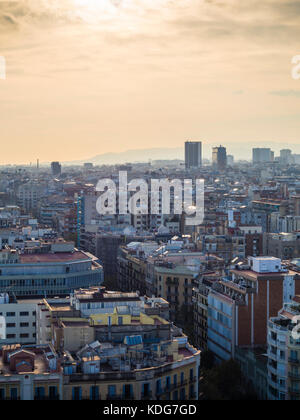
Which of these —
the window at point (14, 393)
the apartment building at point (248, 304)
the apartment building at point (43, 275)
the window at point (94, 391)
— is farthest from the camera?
the apartment building at point (43, 275)

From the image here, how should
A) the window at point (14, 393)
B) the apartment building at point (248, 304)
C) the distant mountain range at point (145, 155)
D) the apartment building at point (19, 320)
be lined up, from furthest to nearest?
the distant mountain range at point (145, 155)
the apartment building at point (19, 320)
the apartment building at point (248, 304)
the window at point (14, 393)

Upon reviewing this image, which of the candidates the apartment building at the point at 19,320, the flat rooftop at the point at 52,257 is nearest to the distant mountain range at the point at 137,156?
the flat rooftop at the point at 52,257

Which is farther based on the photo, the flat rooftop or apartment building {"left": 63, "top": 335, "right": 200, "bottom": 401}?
the flat rooftop

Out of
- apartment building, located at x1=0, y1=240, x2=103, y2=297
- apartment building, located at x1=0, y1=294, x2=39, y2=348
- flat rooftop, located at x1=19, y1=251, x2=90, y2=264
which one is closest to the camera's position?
apartment building, located at x1=0, y1=294, x2=39, y2=348

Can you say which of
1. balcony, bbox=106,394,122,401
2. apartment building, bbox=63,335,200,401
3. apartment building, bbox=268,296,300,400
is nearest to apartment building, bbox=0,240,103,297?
apartment building, bbox=268,296,300,400

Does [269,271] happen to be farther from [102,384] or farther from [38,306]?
[102,384]

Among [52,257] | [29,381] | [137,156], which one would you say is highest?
[137,156]

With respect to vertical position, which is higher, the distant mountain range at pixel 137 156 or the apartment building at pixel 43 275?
the distant mountain range at pixel 137 156

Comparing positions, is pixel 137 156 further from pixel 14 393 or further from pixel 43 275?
pixel 14 393

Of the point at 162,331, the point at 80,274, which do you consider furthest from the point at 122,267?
the point at 162,331

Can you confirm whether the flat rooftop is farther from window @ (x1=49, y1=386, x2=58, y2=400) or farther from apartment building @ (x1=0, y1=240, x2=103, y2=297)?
window @ (x1=49, y1=386, x2=58, y2=400)

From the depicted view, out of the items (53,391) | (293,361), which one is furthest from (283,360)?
(53,391)

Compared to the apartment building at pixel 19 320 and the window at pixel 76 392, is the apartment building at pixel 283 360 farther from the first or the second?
the apartment building at pixel 19 320
